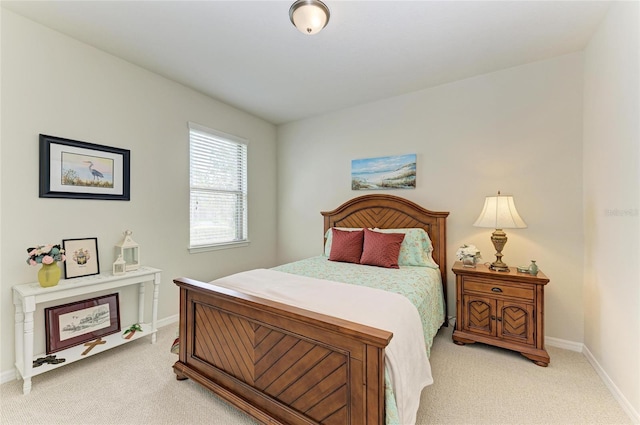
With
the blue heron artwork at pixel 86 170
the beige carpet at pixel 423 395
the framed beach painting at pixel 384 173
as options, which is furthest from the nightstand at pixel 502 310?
the blue heron artwork at pixel 86 170

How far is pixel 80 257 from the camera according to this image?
7.73 ft

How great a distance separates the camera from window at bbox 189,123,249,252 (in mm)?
3375

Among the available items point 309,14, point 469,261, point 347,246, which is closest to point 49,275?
point 347,246

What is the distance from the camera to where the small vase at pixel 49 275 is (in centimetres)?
203

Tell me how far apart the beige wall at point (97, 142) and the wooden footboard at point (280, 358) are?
4.01 feet

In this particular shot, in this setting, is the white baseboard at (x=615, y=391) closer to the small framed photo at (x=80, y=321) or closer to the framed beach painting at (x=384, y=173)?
the framed beach painting at (x=384, y=173)

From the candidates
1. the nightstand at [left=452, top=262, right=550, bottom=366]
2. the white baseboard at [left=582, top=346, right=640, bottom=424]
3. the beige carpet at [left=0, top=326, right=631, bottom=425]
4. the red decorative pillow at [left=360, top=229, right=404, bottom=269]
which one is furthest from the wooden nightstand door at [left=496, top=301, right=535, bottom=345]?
the red decorative pillow at [left=360, top=229, right=404, bottom=269]

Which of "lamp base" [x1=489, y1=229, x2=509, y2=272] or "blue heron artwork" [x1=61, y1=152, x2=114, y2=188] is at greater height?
"blue heron artwork" [x1=61, y1=152, x2=114, y2=188]

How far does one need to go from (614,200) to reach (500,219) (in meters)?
0.72

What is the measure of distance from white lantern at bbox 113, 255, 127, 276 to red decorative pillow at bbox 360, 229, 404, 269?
2.26 m

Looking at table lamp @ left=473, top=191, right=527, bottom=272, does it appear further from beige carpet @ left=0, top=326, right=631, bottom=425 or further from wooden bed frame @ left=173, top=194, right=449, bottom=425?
wooden bed frame @ left=173, top=194, right=449, bottom=425

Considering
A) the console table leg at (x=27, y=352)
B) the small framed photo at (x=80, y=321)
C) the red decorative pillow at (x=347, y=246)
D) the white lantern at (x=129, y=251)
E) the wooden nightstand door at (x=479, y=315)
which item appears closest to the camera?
the console table leg at (x=27, y=352)

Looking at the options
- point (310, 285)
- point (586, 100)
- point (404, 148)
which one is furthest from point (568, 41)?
point (310, 285)

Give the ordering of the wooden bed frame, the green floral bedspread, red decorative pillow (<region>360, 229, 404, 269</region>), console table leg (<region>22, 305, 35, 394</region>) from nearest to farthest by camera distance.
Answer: the wooden bed frame < console table leg (<region>22, 305, 35, 394</region>) < the green floral bedspread < red decorative pillow (<region>360, 229, 404, 269</region>)
